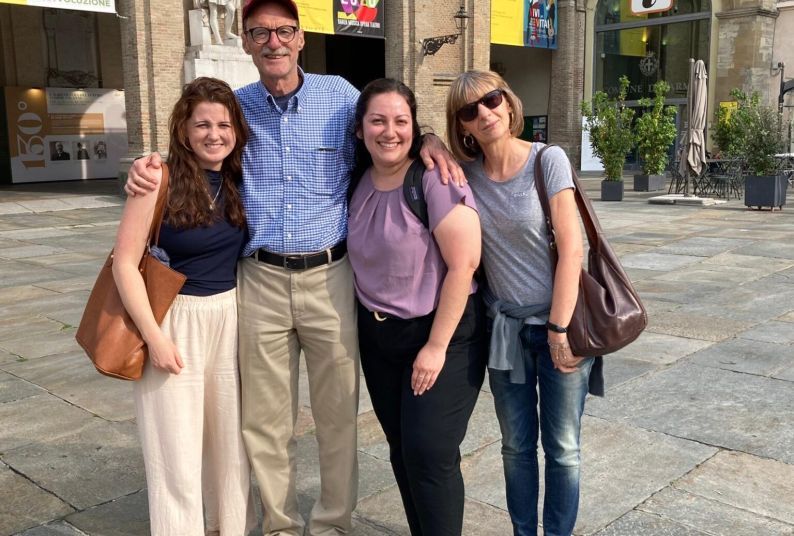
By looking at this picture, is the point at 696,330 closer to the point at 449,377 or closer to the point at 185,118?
the point at 449,377

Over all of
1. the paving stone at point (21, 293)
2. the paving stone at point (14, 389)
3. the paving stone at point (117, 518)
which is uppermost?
the paving stone at point (21, 293)

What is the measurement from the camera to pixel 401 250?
2.78 meters

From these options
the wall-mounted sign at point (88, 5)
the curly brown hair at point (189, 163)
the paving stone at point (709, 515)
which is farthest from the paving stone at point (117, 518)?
the wall-mounted sign at point (88, 5)

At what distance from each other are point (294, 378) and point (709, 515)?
191cm

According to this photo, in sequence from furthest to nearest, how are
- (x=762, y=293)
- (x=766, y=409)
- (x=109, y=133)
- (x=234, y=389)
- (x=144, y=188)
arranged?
1. (x=109, y=133)
2. (x=762, y=293)
3. (x=766, y=409)
4. (x=234, y=389)
5. (x=144, y=188)

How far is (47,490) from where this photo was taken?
3.85 m

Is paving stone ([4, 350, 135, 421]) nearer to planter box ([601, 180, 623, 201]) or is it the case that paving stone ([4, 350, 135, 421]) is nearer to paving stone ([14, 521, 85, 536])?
paving stone ([14, 521, 85, 536])

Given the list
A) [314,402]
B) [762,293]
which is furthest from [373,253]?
[762,293]

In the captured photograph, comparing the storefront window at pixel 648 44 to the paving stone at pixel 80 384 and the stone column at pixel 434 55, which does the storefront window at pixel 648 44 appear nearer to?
the stone column at pixel 434 55

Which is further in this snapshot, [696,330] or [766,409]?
Answer: [696,330]

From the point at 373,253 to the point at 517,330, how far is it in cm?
59

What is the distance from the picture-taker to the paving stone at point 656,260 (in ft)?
32.6

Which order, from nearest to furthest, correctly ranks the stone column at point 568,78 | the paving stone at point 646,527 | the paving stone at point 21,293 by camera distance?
the paving stone at point 646,527 → the paving stone at point 21,293 → the stone column at point 568,78

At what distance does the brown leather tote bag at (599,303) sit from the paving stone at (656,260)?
7.38 m
